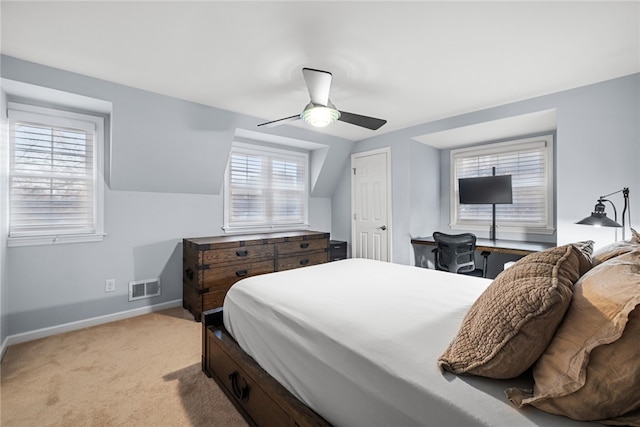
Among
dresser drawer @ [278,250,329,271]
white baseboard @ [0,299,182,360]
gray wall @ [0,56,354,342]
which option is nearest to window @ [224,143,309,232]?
gray wall @ [0,56,354,342]

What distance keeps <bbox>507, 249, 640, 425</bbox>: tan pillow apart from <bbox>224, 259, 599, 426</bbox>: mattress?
6 cm

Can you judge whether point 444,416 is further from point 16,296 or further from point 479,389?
point 16,296

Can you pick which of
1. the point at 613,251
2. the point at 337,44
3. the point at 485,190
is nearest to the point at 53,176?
the point at 337,44

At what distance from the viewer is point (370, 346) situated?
1.11 meters

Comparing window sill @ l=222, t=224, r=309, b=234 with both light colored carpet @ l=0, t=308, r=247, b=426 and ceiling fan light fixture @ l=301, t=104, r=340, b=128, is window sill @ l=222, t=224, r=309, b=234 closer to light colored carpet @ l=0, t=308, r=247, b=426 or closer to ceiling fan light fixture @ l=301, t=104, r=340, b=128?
light colored carpet @ l=0, t=308, r=247, b=426

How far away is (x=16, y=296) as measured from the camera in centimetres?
→ 260

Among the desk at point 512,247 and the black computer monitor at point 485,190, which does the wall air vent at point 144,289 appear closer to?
the desk at point 512,247

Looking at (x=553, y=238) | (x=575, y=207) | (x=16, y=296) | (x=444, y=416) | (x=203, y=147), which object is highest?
(x=203, y=147)

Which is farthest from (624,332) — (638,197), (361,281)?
(638,197)

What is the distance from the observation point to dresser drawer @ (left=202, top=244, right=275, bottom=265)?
311 centimetres

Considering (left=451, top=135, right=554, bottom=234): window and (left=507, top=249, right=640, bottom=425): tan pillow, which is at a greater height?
(left=451, top=135, right=554, bottom=234): window

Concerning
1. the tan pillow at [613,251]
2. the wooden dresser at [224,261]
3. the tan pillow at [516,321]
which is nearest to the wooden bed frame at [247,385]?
the tan pillow at [516,321]

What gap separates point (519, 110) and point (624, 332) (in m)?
3.17

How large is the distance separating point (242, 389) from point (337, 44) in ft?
7.45
